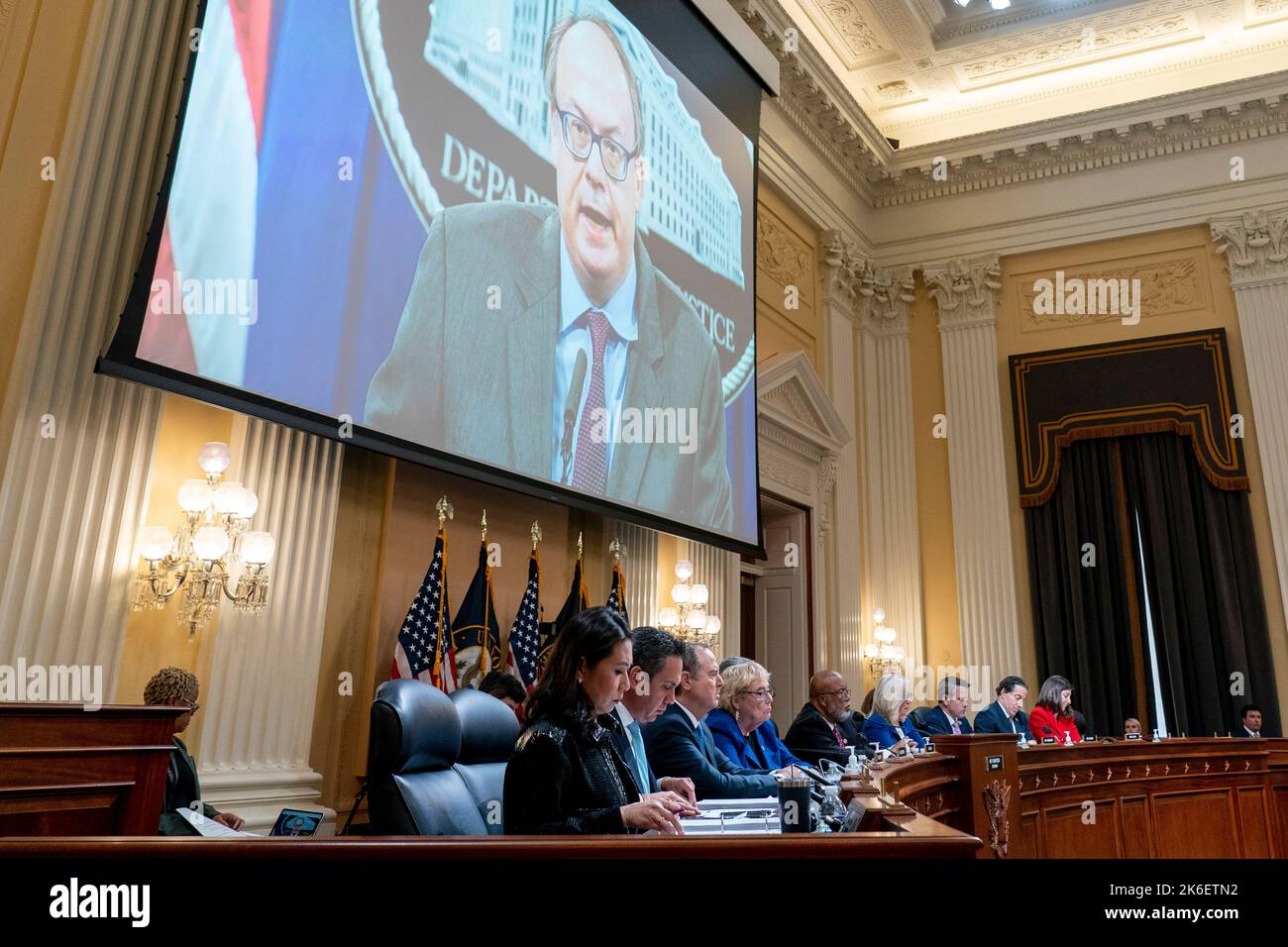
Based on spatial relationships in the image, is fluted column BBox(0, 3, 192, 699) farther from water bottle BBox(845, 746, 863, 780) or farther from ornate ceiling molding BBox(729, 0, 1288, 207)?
ornate ceiling molding BBox(729, 0, 1288, 207)

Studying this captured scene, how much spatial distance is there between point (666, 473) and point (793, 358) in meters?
3.12

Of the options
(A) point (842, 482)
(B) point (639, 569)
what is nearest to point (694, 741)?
(B) point (639, 569)

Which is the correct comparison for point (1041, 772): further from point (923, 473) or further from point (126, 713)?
point (923, 473)

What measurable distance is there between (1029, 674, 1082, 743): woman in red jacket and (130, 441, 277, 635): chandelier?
5166mm

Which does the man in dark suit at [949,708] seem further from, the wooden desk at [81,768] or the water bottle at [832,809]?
the wooden desk at [81,768]

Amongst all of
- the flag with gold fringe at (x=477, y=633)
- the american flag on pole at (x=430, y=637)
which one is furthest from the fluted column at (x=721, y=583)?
the american flag on pole at (x=430, y=637)

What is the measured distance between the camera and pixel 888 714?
5914 mm

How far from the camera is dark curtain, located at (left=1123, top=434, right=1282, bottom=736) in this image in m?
8.41

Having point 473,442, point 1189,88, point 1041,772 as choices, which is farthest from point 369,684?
point 1189,88

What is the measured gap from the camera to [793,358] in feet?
28.2

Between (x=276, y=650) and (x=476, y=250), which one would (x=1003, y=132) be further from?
(x=276, y=650)

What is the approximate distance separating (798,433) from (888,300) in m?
2.81
